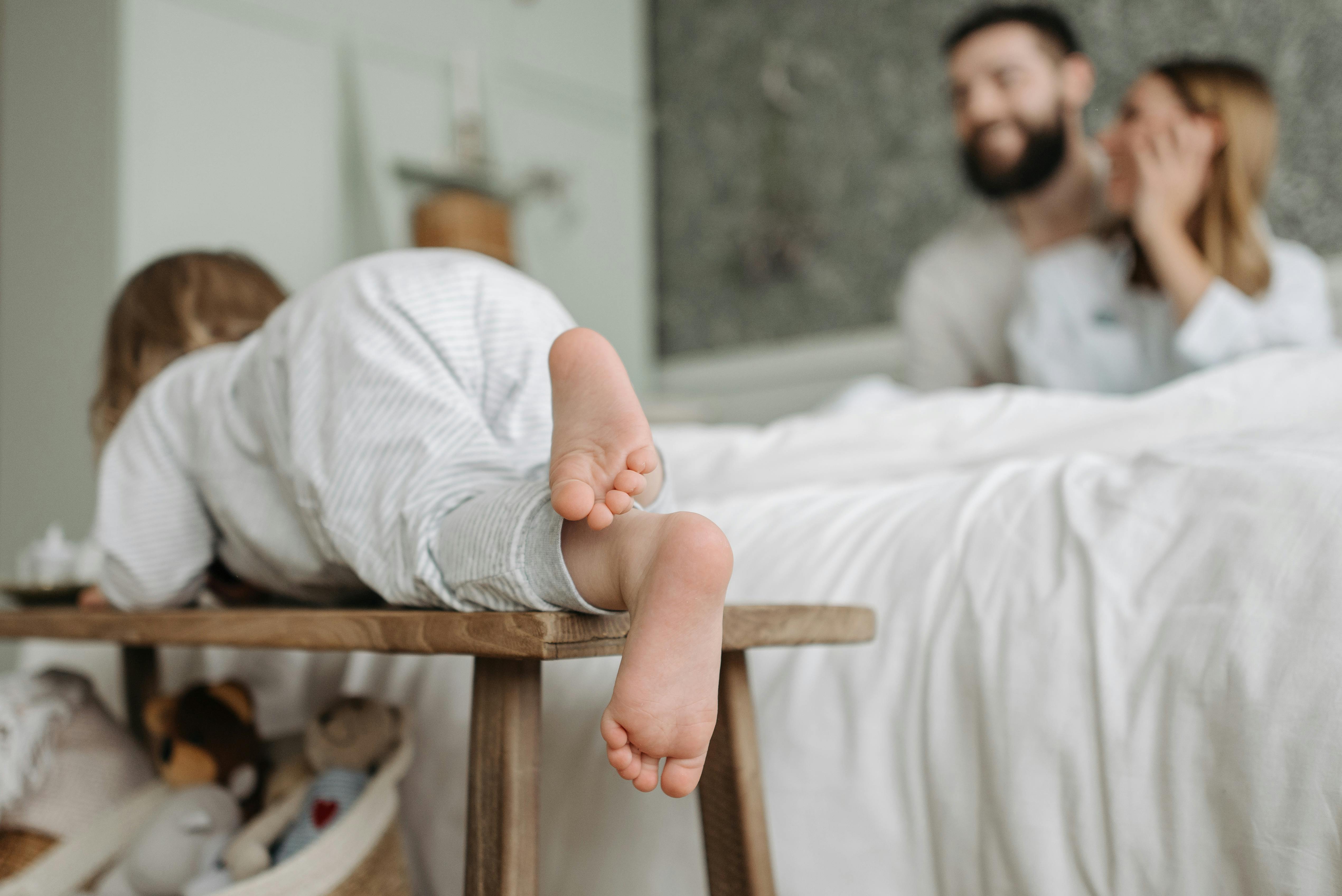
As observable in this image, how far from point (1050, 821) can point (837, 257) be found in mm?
2236

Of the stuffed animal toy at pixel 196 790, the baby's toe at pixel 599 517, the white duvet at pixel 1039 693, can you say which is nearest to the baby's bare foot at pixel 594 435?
the baby's toe at pixel 599 517

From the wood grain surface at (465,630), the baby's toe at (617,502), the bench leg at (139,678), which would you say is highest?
the baby's toe at (617,502)

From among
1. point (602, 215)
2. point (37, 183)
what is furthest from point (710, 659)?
point (602, 215)

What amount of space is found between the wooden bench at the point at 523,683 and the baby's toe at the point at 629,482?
7 centimetres

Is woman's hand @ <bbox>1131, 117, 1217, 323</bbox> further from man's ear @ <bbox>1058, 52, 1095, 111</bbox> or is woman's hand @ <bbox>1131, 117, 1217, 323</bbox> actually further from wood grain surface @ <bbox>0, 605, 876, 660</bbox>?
wood grain surface @ <bbox>0, 605, 876, 660</bbox>

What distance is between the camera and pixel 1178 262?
1539mm

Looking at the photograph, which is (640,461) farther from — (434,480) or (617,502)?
(434,480)

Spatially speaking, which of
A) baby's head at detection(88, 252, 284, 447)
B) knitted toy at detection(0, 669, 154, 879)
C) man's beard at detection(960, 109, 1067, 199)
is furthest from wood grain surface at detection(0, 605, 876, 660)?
man's beard at detection(960, 109, 1067, 199)

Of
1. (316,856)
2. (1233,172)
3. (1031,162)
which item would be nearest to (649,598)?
(316,856)

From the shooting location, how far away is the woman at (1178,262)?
60.0 inches

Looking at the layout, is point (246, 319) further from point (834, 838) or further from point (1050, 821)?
point (1050, 821)

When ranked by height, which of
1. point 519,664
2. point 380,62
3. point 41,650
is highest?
point 380,62

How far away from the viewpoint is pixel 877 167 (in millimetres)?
2623

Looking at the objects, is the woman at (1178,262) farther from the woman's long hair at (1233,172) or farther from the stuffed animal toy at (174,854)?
the stuffed animal toy at (174,854)
